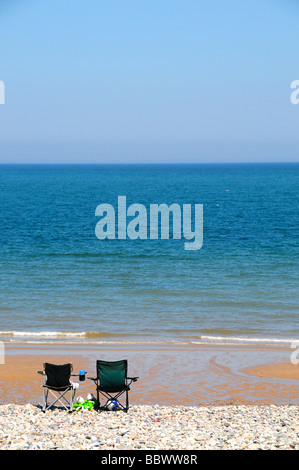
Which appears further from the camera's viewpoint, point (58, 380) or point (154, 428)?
point (58, 380)

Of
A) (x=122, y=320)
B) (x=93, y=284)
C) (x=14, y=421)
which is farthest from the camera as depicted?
(x=93, y=284)

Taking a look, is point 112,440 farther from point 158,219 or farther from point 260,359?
point 158,219

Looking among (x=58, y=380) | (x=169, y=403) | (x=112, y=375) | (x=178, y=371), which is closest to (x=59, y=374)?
(x=58, y=380)

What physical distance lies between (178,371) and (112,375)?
10.9 ft

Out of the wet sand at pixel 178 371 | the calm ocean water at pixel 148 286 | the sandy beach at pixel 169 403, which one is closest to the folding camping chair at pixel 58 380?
the sandy beach at pixel 169 403

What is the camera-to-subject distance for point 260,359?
14859mm

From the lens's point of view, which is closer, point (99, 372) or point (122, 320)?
point (99, 372)

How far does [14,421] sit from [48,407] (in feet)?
3.77

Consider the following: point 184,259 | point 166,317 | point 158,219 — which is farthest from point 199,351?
point 158,219

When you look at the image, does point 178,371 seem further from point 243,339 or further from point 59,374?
point 59,374

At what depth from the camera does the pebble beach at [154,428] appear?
821 cm

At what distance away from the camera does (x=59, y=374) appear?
10.9m

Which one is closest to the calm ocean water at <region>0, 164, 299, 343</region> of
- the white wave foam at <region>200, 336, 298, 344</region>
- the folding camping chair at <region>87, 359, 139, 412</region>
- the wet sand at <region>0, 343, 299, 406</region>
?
the white wave foam at <region>200, 336, 298, 344</region>
